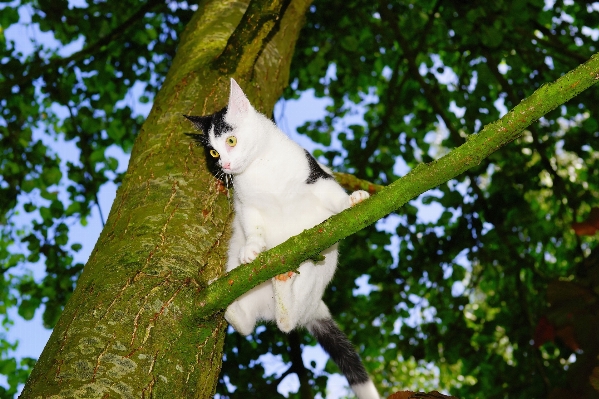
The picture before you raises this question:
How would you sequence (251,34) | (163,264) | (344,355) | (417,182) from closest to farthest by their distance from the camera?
(417,182) < (163,264) < (251,34) < (344,355)

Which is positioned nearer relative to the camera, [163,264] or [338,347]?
[163,264]

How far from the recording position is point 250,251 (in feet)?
8.80

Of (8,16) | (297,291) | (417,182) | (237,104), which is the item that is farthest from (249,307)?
(8,16)

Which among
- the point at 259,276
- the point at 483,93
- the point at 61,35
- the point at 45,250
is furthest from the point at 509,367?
the point at 61,35

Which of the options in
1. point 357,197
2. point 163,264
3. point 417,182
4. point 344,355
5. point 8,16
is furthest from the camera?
point 8,16

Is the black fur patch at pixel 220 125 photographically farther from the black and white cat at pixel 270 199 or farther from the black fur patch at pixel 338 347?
the black fur patch at pixel 338 347

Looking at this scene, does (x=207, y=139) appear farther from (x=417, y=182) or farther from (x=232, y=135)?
(x=417, y=182)

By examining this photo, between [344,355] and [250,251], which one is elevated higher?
[250,251]

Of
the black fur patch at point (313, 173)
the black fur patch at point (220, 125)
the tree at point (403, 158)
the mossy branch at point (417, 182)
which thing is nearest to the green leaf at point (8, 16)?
the tree at point (403, 158)

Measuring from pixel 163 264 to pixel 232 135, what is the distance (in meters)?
0.97

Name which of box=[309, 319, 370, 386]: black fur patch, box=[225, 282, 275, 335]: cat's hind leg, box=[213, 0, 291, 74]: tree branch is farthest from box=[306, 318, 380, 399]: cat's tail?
box=[213, 0, 291, 74]: tree branch

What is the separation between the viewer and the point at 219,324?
2.50 metres

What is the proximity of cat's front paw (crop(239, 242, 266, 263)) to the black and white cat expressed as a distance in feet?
0.04

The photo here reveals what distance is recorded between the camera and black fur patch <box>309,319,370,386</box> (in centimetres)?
334
